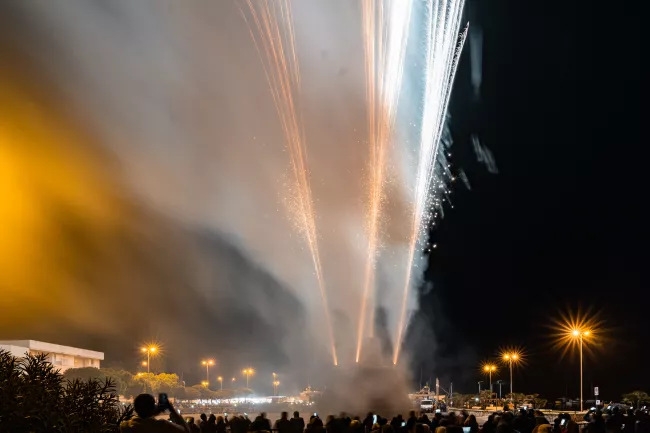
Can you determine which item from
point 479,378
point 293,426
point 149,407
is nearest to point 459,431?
point 293,426

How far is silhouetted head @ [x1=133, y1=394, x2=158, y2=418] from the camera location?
7.73 m

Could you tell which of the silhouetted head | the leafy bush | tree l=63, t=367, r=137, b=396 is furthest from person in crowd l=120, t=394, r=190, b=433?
tree l=63, t=367, r=137, b=396

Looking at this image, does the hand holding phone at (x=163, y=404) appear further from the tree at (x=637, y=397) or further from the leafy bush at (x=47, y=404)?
the tree at (x=637, y=397)

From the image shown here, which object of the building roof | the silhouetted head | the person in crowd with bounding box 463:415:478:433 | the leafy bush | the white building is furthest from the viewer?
the building roof

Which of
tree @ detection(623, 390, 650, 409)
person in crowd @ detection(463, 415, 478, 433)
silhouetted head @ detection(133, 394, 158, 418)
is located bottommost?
tree @ detection(623, 390, 650, 409)

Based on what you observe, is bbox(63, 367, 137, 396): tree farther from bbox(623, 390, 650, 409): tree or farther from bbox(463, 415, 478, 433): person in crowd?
bbox(463, 415, 478, 433): person in crowd

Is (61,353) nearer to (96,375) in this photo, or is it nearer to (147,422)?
(96,375)

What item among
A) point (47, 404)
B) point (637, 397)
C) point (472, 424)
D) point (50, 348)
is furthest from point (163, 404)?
point (50, 348)

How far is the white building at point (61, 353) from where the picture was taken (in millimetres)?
83188

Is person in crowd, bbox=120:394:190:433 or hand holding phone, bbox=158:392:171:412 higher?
hand holding phone, bbox=158:392:171:412

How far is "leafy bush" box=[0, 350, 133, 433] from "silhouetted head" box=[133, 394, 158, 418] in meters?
5.17

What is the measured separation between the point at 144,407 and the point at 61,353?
98.7 meters

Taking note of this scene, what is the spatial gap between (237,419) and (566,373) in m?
94.5

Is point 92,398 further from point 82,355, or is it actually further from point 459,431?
point 82,355
